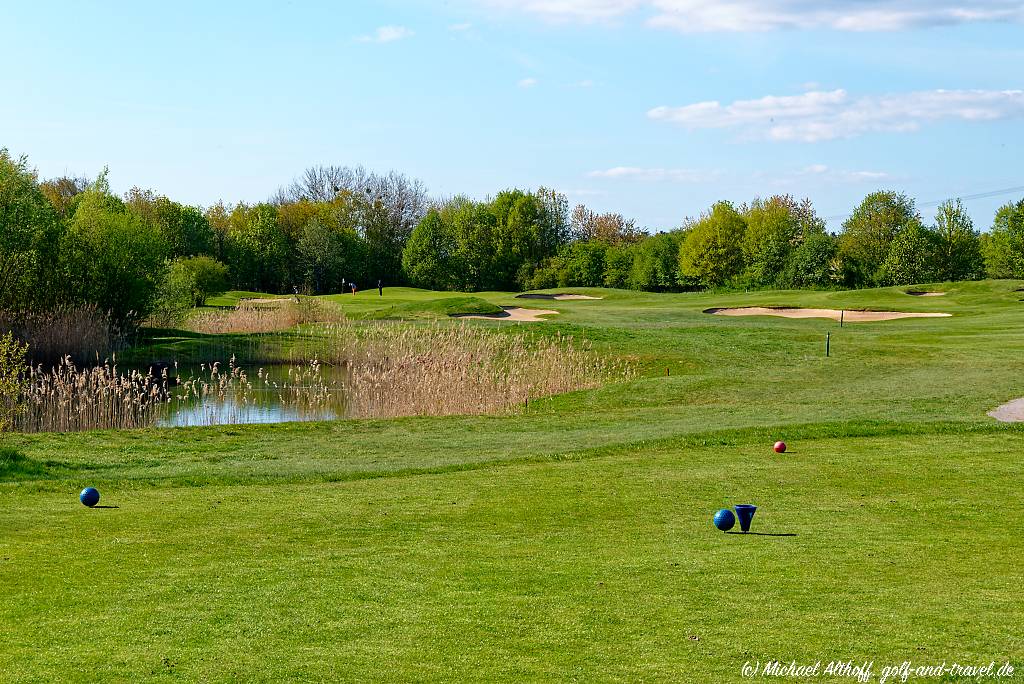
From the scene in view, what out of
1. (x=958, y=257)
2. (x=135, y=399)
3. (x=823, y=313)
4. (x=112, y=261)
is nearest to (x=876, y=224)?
(x=958, y=257)

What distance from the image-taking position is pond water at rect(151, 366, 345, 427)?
2323 centimetres

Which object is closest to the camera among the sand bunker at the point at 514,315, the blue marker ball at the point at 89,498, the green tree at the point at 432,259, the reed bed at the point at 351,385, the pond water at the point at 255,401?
the blue marker ball at the point at 89,498

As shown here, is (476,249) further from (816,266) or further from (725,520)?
(725,520)

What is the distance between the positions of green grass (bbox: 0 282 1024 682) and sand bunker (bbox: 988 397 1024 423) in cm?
31

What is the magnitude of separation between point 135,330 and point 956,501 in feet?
108

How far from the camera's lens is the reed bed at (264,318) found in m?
44.1

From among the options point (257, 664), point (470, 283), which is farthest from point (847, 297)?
point (257, 664)

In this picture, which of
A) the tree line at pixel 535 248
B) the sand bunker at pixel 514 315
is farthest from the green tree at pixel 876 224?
the sand bunker at pixel 514 315

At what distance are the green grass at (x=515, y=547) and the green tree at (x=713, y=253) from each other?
206ft

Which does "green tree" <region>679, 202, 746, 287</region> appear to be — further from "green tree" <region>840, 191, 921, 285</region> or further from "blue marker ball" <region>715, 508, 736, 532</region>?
"blue marker ball" <region>715, 508, 736, 532</region>

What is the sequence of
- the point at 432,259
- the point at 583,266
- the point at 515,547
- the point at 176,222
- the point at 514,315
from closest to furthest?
the point at 515,547
the point at 514,315
the point at 176,222
the point at 583,266
the point at 432,259

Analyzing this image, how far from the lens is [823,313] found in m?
46.0

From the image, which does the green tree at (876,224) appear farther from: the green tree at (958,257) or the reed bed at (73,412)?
the reed bed at (73,412)

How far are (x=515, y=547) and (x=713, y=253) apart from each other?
75.5 metres
